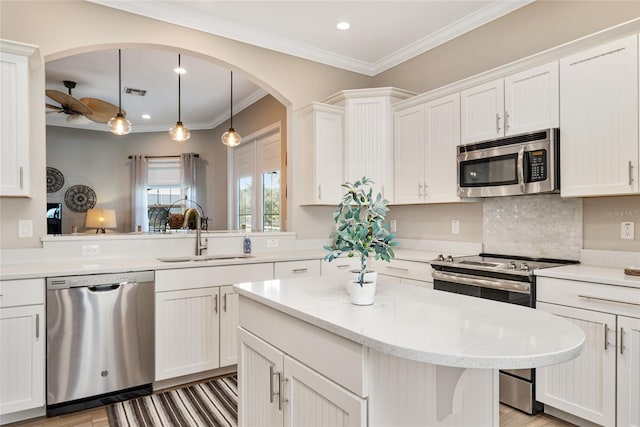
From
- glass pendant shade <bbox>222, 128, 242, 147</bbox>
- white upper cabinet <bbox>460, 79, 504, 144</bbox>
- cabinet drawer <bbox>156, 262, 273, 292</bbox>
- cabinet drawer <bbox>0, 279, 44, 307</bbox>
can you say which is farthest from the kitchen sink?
white upper cabinet <bbox>460, 79, 504, 144</bbox>

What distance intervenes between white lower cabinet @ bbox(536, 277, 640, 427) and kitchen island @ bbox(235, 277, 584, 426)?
3.26ft

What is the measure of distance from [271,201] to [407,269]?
283cm

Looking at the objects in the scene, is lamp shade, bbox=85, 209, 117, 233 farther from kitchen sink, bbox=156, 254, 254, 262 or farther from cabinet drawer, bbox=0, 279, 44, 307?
cabinet drawer, bbox=0, 279, 44, 307

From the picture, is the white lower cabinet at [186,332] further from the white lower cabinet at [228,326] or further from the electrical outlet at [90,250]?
the electrical outlet at [90,250]

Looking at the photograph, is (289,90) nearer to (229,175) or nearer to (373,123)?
(373,123)

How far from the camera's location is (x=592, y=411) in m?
2.12

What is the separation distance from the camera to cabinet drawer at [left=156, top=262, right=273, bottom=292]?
2698 mm

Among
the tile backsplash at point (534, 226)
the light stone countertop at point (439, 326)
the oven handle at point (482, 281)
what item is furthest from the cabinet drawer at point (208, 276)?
the tile backsplash at point (534, 226)

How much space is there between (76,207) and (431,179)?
20.4 feet

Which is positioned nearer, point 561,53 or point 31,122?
point 561,53

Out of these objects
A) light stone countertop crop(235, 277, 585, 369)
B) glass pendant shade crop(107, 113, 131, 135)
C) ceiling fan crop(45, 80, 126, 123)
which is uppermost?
ceiling fan crop(45, 80, 126, 123)

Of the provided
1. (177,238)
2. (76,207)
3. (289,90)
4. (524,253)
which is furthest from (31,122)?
(76,207)

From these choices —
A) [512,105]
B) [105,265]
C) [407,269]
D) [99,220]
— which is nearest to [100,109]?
[99,220]

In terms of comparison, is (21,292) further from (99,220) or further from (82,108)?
(99,220)
